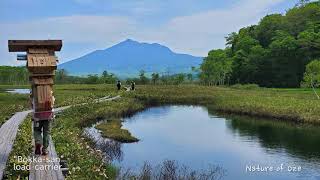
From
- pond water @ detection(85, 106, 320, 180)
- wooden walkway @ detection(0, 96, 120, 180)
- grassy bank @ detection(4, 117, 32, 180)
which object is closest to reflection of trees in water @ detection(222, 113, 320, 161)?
pond water @ detection(85, 106, 320, 180)

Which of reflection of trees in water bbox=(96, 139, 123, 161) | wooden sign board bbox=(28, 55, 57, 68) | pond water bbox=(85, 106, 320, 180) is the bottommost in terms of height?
pond water bbox=(85, 106, 320, 180)

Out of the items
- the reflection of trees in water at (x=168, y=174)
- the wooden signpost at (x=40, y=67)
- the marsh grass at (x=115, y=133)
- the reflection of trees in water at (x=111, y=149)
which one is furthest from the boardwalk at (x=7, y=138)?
the marsh grass at (x=115, y=133)

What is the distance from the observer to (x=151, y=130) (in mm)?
34844

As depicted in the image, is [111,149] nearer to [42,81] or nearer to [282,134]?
[42,81]

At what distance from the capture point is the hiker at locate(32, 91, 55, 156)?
43.7 ft

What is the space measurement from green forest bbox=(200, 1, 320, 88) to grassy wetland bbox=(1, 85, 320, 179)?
106 feet

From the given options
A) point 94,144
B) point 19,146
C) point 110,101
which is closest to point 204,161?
point 94,144

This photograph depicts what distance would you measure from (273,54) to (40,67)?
8649cm

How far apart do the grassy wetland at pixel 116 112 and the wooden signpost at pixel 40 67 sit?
2005 millimetres

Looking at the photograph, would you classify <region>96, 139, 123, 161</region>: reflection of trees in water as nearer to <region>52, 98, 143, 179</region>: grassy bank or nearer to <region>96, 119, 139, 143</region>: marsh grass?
<region>52, 98, 143, 179</region>: grassy bank

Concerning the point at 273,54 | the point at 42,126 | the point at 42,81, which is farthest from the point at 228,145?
the point at 273,54

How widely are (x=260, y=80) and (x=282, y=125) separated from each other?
203 ft

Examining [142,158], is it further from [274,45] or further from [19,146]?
[274,45]

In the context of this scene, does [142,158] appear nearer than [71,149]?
No
